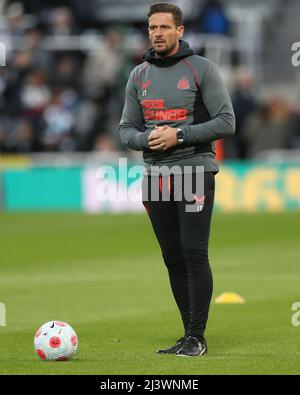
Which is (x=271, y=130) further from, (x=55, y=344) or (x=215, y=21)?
(x=55, y=344)

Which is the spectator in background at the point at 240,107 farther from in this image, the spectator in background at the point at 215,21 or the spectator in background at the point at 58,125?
the spectator in background at the point at 58,125

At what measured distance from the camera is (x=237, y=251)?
1725 cm

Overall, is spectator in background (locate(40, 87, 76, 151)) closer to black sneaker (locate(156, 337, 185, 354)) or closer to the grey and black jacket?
the grey and black jacket

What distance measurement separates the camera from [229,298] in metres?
12.0

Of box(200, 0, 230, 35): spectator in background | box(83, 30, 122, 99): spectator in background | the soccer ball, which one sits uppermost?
box(200, 0, 230, 35): spectator in background

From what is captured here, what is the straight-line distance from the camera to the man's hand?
8492 millimetres

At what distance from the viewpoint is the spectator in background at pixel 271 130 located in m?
25.1

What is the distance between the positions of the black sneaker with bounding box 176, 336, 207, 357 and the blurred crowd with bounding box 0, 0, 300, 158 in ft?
54.9

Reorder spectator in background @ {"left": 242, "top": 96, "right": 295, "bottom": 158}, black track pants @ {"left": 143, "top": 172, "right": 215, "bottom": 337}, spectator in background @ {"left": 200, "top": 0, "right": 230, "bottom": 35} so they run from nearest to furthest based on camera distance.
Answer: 1. black track pants @ {"left": 143, "top": 172, "right": 215, "bottom": 337}
2. spectator in background @ {"left": 242, "top": 96, "right": 295, "bottom": 158}
3. spectator in background @ {"left": 200, "top": 0, "right": 230, "bottom": 35}

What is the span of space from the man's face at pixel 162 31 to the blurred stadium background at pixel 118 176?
2357 mm

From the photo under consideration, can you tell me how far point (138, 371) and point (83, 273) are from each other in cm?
689
